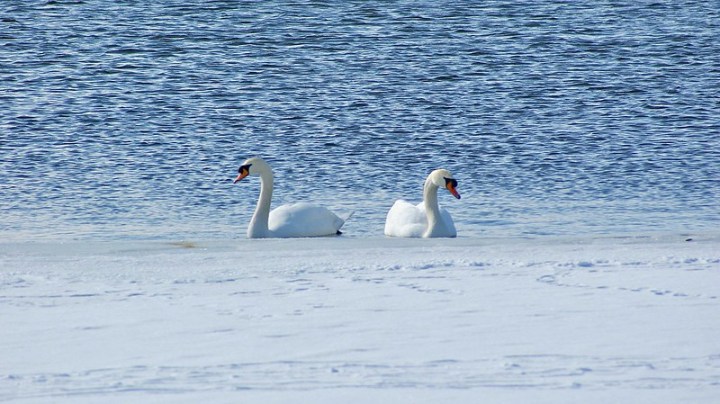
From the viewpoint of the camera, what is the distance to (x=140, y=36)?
78.3 feet

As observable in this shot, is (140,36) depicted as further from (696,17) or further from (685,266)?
(685,266)

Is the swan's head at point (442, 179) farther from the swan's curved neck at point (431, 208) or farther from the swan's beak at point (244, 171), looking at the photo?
the swan's beak at point (244, 171)

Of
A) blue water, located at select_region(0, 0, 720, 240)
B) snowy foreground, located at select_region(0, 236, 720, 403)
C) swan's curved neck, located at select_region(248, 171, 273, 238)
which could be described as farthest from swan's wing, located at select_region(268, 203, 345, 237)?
snowy foreground, located at select_region(0, 236, 720, 403)

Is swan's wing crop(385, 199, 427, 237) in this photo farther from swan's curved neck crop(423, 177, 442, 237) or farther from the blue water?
the blue water

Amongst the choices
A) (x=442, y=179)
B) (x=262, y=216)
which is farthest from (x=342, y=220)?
(x=442, y=179)

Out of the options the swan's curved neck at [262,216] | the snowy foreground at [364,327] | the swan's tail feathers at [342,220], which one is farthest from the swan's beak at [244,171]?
the snowy foreground at [364,327]

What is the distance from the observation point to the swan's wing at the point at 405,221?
11.0 m

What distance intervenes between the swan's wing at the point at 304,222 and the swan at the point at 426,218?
1.50 ft

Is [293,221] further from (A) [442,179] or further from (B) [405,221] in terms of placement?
(A) [442,179]

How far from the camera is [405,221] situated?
1111 centimetres

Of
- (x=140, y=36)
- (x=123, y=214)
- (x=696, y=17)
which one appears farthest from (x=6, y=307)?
(x=696, y=17)

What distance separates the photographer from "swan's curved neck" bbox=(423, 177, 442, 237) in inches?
428

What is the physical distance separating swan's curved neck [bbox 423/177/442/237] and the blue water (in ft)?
1.08

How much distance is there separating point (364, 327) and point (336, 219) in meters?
5.49
